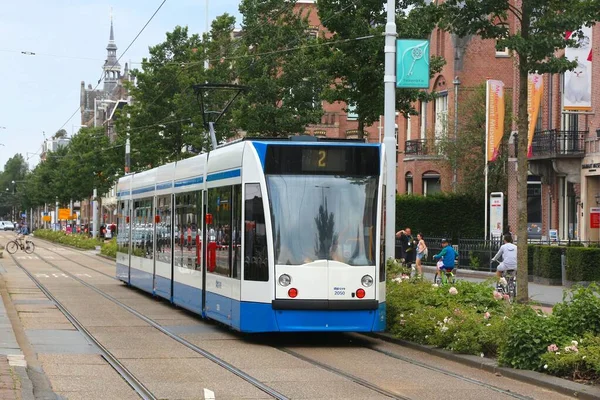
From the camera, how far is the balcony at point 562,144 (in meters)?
40.5

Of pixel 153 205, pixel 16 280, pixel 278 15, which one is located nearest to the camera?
pixel 153 205

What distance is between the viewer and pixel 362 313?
16109mm

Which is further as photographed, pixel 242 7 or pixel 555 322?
pixel 242 7

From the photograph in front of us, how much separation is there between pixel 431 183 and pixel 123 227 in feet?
94.3

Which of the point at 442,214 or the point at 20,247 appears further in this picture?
the point at 20,247

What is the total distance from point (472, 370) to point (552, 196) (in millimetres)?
30499

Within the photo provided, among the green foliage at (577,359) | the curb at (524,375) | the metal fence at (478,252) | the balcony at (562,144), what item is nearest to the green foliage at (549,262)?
the metal fence at (478,252)

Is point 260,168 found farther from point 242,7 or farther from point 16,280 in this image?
point 242,7

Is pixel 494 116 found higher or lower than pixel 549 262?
higher

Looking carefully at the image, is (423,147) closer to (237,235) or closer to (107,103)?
(237,235)

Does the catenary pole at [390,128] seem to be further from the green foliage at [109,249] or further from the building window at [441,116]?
the green foliage at [109,249]

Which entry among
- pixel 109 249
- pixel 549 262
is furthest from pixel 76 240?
pixel 549 262

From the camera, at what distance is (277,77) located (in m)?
40.0

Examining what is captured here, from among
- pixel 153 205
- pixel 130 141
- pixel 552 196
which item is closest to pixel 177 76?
pixel 130 141
